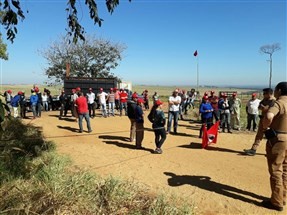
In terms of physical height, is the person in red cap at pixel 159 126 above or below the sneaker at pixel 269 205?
above

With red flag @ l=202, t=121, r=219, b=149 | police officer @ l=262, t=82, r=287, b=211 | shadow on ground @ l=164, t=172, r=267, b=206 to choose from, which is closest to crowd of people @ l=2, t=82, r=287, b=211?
police officer @ l=262, t=82, r=287, b=211

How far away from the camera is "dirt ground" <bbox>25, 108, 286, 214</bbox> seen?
17.8ft

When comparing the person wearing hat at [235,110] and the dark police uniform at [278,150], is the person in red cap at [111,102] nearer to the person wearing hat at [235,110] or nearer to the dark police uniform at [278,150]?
the person wearing hat at [235,110]

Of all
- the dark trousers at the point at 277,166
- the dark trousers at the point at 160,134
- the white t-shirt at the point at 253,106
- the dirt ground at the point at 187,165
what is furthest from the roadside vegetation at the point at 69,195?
the white t-shirt at the point at 253,106

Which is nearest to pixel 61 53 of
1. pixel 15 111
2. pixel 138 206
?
pixel 15 111

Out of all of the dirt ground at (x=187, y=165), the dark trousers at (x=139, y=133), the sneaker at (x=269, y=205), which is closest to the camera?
the sneaker at (x=269, y=205)

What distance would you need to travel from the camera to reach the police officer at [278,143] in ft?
15.4

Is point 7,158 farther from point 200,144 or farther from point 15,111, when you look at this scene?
point 15,111

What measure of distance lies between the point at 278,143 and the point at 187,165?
3083 millimetres

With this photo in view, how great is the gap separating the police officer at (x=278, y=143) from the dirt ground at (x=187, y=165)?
1.27 ft

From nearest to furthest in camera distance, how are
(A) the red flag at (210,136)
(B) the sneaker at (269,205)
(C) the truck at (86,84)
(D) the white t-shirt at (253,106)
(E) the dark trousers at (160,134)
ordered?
(B) the sneaker at (269,205), (E) the dark trousers at (160,134), (A) the red flag at (210,136), (D) the white t-shirt at (253,106), (C) the truck at (86,84)

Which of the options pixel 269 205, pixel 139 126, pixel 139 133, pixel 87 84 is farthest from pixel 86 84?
pixel 269 205

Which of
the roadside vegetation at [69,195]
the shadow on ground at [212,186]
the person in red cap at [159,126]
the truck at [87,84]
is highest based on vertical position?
the truck at [87,84]

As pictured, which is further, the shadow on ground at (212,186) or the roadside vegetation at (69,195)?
the shadow on ground at (212,186)
